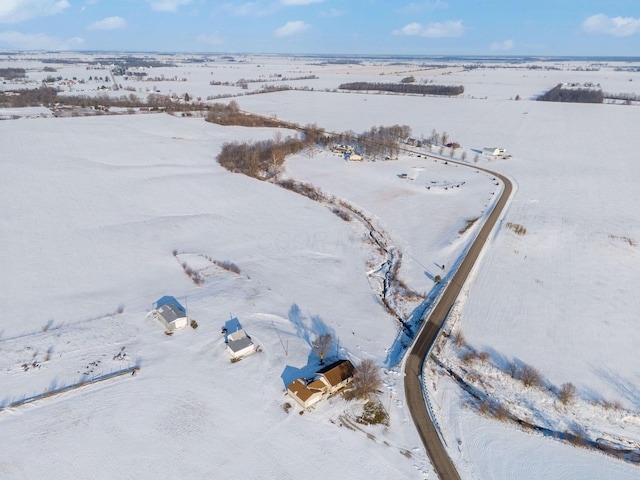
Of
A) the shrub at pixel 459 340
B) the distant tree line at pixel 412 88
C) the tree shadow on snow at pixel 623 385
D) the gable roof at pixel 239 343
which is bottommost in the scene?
the tree shadow on snow at pixel 623 385

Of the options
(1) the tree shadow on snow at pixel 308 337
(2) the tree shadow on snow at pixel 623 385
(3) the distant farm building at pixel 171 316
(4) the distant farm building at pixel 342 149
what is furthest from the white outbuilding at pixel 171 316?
(4) the distant farm building at pixel 342 149

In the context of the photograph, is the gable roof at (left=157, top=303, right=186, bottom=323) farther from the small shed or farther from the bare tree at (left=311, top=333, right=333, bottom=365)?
the bare tree at (left=311, top=333, right=333, bottom=365)

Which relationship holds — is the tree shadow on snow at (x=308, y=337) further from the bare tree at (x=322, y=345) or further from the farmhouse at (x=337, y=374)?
the farmhouse at (x=337, y=374)

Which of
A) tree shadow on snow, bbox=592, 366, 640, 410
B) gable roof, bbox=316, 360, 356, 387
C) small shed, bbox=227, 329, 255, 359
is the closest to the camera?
gable roof, bbox=316, 360, 356, 387

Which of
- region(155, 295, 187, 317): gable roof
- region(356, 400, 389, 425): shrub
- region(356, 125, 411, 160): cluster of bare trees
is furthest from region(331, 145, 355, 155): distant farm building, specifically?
region(356, 400, 389, 425): shrub

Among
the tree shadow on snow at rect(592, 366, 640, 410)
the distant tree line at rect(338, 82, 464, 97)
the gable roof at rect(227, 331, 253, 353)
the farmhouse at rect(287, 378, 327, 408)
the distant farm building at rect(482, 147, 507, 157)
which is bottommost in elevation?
the tree shadow on snow at rect(592, 366, 640, 410)

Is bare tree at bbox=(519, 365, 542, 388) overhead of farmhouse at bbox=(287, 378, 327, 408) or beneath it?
beneath

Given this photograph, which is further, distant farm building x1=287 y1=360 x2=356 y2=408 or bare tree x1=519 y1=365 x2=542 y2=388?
bare tree x1=519 y1=365 x2=542 y2=388

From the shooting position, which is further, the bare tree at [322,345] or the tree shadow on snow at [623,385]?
the bare tree at [322,345]
